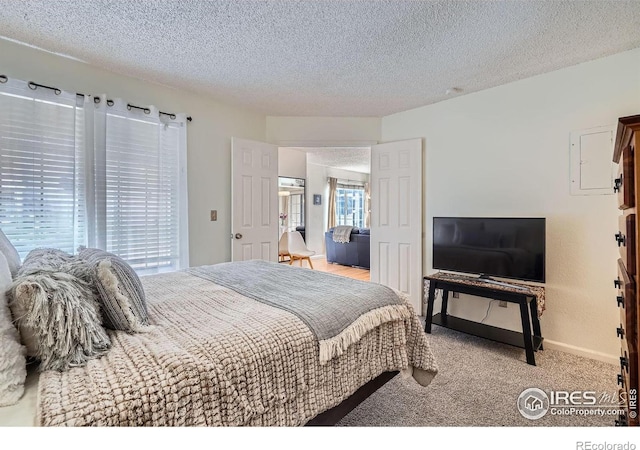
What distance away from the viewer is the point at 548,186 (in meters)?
2.54

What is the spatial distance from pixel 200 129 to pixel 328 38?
1794 millimetres

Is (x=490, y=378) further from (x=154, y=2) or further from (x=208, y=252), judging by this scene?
(x=154, y=2)

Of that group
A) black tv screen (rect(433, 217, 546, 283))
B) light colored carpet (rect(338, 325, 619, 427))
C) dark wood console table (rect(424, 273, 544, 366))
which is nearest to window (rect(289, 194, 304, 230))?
black tv screen (rect(433, 217, 546, 283))

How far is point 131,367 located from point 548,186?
10.3ft

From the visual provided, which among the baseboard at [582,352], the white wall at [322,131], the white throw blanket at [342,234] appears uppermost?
the white wall at [322,131]

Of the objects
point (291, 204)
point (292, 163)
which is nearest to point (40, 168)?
point (292, 163)

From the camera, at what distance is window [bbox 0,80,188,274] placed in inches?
83.9

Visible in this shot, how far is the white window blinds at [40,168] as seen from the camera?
2.09 meters

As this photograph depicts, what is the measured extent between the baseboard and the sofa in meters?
3.47

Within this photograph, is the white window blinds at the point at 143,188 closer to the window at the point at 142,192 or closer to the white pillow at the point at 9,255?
the window at the point at 142,192

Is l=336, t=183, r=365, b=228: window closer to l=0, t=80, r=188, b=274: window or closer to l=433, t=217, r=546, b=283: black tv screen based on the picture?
l=433, t=217, r=546, b=283: black tv screen

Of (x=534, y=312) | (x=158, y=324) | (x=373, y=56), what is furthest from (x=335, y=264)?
(x=158, y=324)

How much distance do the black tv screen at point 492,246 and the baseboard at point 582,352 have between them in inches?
25.8

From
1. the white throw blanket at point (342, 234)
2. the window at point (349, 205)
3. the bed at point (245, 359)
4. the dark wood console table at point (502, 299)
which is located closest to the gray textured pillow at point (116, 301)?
the bed at point (245, 359)
